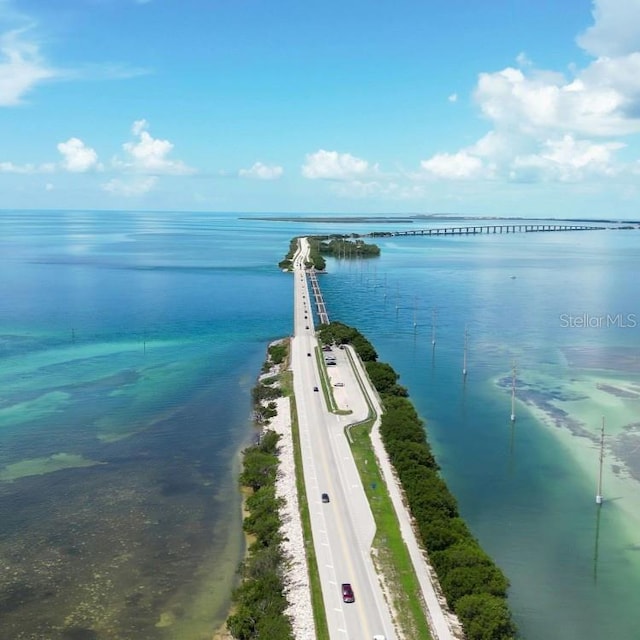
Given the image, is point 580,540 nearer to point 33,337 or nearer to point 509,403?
point 509,403

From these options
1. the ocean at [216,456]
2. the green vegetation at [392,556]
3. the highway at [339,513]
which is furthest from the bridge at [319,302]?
the green vegetation at [392,556]

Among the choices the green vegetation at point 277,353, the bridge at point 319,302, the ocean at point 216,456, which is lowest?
the ocean at point 216,456

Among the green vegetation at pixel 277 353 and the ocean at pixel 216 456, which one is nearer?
the ocean at pixel 216 456

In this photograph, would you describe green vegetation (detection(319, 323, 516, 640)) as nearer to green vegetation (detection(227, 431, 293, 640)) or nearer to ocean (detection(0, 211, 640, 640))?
ocean (detection(0, 211, 640, 640))

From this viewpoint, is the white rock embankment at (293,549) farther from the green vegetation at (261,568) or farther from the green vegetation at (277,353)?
the green vegetation at (277,353)

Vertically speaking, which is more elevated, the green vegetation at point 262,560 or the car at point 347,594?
the car at point 347,594

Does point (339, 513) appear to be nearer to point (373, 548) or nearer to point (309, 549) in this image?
point (309, 549)

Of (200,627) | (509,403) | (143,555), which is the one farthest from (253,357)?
(200,627)
